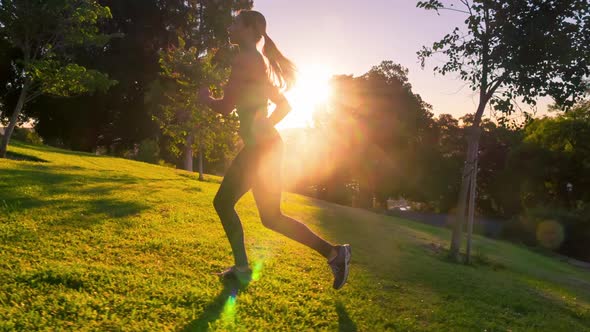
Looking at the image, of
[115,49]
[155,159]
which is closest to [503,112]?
[155,159]

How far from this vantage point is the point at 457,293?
5309mm

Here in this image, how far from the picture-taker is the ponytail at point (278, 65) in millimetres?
4160

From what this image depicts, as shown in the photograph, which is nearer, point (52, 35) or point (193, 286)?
point (193, 286)

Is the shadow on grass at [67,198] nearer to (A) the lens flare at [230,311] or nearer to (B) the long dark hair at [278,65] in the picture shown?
(A) the lens flare at [230,311]

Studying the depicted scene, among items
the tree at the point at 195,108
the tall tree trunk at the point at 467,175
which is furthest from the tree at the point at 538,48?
the tree at the point at 195,108

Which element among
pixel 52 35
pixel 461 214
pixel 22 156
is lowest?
pixel 22 156

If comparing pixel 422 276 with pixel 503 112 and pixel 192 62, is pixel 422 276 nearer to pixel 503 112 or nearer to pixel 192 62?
pixel 503 112

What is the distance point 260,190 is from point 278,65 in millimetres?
1260

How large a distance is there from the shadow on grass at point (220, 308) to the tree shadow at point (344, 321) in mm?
893

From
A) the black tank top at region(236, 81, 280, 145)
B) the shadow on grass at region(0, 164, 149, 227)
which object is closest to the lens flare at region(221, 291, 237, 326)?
the black tank top at region(236, 81, 280, 145)

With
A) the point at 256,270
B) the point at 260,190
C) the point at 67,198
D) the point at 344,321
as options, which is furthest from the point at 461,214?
the point at 67,198

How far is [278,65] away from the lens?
4180 mm

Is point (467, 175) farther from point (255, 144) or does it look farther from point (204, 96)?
point (204, 96)

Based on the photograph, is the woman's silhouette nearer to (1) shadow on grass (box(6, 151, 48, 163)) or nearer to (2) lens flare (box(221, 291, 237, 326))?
(2) lens flare (box(221, 291, 237, 326))
